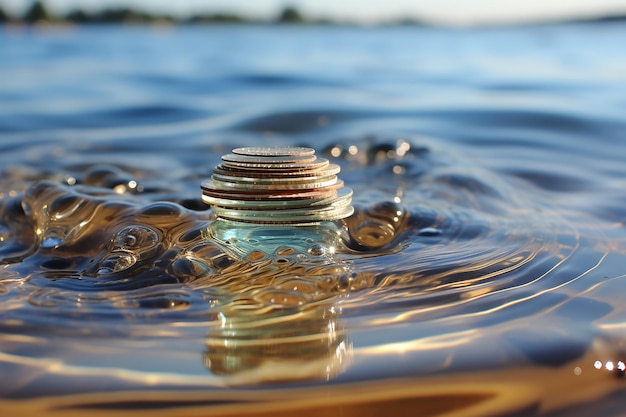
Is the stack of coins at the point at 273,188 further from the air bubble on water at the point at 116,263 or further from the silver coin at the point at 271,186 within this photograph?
the air bubble on water at the point at 116,263

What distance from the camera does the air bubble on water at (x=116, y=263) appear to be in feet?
6.66

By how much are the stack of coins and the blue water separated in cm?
15

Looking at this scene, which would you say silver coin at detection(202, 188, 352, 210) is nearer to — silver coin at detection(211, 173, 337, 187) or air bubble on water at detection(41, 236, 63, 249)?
silver coin at detection(211, 173, 337, 187)

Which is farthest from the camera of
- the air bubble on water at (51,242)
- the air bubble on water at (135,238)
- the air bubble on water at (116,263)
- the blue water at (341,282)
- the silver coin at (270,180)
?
the air bubble on water at (51,242)

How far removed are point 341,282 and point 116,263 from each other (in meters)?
0.67

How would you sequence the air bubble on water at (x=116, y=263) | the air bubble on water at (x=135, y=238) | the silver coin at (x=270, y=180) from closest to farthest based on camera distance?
1. the silver coin at (x=270, y=180)
2. the air bubble on water at (x=116, y=263)
3. the air bubble on water at (x=135, y=238)

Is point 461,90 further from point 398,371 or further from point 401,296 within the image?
point 398,371

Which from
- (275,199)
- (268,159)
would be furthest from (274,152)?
(275,199)

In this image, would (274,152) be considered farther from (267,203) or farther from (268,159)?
(267,203)

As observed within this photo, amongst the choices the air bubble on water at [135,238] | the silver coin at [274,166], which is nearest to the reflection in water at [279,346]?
the silver coin at [274,166]

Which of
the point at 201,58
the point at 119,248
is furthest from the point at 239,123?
the point at 201,58

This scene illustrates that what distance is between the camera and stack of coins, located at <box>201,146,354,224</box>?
6.34ft

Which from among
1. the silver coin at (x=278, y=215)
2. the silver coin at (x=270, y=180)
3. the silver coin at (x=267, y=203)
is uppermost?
the silver coin at (x=270, y=180)

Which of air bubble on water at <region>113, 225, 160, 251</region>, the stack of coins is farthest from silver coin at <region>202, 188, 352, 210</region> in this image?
air bubble on water at <region>113, 225, 160, 251</region>
